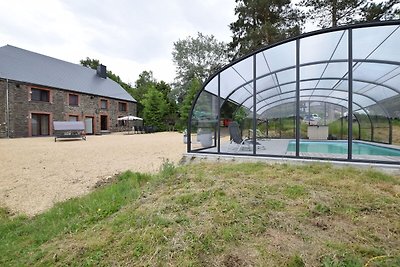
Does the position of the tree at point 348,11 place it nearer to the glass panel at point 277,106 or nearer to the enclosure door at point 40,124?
the glass panel at point 277,106

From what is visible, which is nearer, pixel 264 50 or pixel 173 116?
pixel 264 50

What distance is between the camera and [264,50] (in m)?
5.48

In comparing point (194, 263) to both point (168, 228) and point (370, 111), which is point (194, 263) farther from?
point (370, 111)

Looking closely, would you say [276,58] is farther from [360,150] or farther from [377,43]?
[360,150]

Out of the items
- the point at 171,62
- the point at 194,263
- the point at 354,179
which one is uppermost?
the point at 171,62

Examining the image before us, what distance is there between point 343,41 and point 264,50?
160 centimetres

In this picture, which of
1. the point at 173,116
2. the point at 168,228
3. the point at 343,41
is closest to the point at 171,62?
the point at 173,116

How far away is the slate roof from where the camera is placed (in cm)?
1747

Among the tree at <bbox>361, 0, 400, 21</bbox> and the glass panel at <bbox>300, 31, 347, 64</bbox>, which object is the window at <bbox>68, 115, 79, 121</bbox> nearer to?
the glass panel at <bbox>300, 31, 347, 64</bbox>

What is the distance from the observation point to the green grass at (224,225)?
6.65 feet

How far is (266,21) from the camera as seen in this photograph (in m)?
16.2

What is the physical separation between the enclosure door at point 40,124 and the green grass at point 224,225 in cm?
1804

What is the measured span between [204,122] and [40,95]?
17.7m

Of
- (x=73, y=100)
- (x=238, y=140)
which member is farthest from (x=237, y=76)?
(x=73, y=100)
